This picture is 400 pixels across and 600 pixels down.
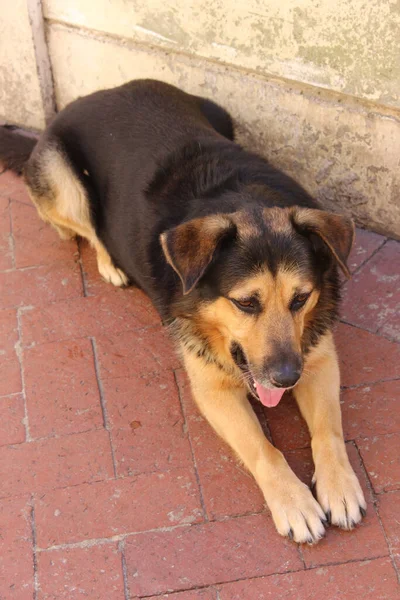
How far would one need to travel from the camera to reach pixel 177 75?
17.3 ft

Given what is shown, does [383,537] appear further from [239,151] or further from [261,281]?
[239,151]

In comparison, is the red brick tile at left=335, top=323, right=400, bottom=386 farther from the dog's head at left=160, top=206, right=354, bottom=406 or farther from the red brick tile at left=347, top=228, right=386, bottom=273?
the dog's head at left=160, top=206, right=354, bottom=406

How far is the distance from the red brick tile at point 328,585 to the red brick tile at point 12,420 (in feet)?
4.61

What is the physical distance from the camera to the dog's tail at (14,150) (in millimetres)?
5286

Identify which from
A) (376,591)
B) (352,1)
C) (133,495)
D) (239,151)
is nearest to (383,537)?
(376,591)

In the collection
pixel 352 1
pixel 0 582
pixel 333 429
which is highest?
pixel 352 1

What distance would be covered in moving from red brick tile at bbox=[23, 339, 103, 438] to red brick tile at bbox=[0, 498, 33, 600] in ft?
1.50

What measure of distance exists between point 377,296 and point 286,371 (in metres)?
1.54

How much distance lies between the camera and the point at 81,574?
3275mm

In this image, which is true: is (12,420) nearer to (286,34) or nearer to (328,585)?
(328,585)

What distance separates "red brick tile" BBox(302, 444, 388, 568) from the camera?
10.6ft

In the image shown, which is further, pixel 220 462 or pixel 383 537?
pixel 220 462

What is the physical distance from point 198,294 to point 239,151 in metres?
1.04

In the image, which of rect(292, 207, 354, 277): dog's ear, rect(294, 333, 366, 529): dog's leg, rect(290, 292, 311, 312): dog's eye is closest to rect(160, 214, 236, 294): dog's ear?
rect(292, 207, 354, 277): dog's ear
